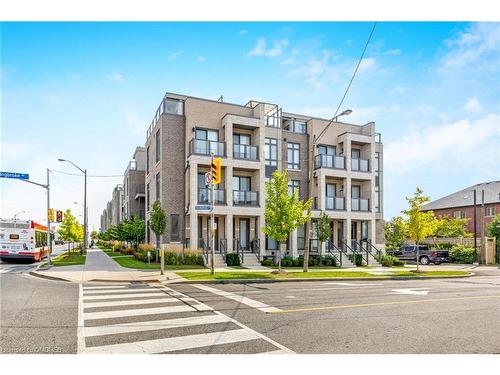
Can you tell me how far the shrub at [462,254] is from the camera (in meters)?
36.3

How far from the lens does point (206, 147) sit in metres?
26.4

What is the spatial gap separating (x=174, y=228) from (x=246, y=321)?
18.8m

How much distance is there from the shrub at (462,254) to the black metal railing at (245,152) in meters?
22.7

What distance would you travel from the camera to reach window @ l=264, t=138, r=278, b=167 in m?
29.5

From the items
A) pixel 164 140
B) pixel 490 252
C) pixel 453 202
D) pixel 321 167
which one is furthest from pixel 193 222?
pixel 453 202

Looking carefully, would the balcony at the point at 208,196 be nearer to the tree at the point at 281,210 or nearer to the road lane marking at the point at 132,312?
the tree at the point at 281,210

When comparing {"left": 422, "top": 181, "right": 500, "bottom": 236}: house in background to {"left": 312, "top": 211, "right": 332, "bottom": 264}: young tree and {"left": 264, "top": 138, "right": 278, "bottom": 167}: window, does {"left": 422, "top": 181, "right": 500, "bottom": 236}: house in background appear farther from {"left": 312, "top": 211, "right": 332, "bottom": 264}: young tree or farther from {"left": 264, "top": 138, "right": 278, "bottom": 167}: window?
{"left": 264, "top": 138, "right": 278, "bottom": 167}: window

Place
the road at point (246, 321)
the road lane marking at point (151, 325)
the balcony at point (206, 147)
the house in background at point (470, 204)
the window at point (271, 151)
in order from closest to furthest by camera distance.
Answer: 1. the road at point (246, 321)
2. the road lane marking at point (151, 325)
3. the balcony at point (206, 147)
4. the window at point (271, 151)
5. the house in background at point (470, 204)

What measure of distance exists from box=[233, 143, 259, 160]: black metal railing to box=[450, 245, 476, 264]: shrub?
2265 centimetres

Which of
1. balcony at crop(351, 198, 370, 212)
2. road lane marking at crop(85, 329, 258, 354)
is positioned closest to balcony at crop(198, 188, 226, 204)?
balcony at crop(351, 198, 370, 212)

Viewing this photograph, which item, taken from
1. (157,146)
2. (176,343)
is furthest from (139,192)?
(176,343)

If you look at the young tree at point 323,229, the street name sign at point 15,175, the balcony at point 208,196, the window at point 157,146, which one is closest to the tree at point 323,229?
the young tree at point 323,229

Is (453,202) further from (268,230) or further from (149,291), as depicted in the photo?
(149,291)

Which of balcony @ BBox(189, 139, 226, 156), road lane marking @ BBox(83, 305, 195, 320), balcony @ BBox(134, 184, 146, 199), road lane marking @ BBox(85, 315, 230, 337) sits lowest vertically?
road lane marking @ BBox(83, 305, 195, 320)
